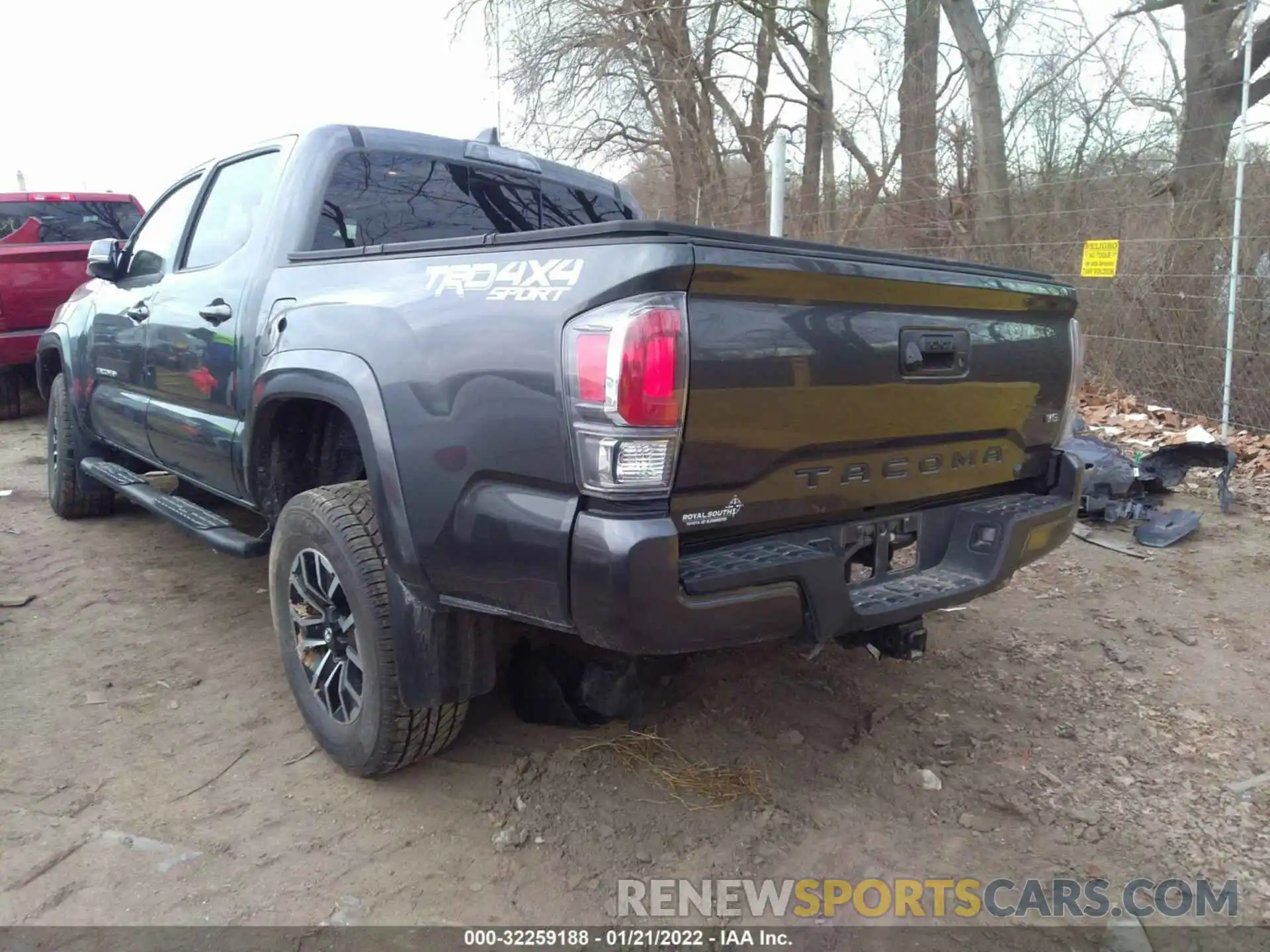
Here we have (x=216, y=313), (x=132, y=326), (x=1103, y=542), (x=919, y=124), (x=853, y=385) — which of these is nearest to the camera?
(x=853, y=385)

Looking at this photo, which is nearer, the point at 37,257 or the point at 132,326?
the point at 132,326

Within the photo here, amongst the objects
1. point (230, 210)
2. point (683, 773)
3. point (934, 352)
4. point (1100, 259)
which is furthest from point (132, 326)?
point (1100, 259)

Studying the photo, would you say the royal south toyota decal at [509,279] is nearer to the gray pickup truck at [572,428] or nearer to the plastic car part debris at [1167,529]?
the gray pickup truck at [572,428]

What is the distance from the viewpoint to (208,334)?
3.37 meters

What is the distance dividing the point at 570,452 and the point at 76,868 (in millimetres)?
1773

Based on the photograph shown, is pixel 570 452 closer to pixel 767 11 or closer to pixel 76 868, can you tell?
pixel 76 868

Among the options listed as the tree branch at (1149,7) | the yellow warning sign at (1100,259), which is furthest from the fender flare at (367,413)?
the tree branch at (1149,7)

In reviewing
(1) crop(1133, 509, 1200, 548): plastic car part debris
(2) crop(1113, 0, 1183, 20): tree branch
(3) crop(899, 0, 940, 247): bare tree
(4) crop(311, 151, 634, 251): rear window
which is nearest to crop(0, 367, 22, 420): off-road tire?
(4) crop(311, 151, 634, 251): rear window

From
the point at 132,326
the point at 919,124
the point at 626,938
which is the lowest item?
the point at 626,938

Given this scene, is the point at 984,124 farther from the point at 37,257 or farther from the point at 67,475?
the point at 37,257

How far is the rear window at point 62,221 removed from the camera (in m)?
8.30

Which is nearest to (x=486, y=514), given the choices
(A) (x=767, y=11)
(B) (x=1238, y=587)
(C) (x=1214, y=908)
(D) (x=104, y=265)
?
(C) (x=1214, y=908)

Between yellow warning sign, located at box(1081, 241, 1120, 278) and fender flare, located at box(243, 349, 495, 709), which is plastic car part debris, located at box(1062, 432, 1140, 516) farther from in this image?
fender flare, located at box(243, 349, 495, 709)

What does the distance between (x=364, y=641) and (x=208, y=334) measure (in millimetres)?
1591
